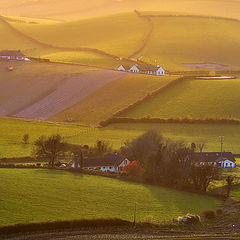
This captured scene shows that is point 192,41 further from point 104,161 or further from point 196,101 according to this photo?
point 104,161

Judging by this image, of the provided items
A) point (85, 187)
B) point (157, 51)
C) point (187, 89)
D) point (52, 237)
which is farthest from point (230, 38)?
point (52, 237)

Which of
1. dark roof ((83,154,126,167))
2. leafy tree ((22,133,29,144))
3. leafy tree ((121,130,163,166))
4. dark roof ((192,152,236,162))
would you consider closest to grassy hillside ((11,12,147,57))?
leafy tree ((22,133,29,144))

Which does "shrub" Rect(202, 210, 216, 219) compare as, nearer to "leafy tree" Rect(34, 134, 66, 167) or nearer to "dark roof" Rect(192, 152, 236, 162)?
Result: "leafy tree" Rect(34, 134, 66, 167)

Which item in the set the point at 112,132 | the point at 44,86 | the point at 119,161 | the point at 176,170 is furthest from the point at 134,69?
the point at 176,170

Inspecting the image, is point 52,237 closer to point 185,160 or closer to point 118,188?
point 118,188

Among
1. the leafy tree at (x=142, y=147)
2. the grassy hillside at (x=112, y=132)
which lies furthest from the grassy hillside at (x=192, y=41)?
the leafy tree at (x=142, y=147)

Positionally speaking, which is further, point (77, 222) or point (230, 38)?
point (230, 38)
